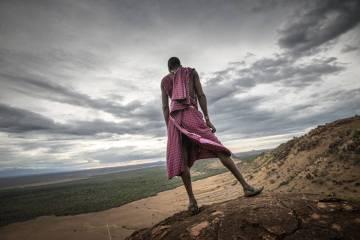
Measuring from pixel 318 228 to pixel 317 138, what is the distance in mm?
10844

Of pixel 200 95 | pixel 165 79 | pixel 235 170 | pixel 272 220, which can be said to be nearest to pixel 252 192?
pixel 235 170

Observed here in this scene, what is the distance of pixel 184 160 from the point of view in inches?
155

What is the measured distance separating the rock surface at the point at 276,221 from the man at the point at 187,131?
0.56m

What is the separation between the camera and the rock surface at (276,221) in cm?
271

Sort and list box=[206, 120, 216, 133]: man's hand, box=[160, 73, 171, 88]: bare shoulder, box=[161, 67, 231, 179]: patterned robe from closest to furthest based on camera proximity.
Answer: box=[161, 67, 231, 179]: patterned robe
box=[206, 120, 216, 133]: man's hand
box=[160, 73, 171, 88]: bare shoulder

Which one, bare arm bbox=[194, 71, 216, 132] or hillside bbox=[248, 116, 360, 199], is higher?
bare arm bbox=[194, 71, 216, 132]

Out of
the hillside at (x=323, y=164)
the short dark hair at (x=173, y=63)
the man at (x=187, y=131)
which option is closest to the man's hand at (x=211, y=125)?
the man at (x=187, y=131)

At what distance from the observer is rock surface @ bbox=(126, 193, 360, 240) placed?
8.87 feet

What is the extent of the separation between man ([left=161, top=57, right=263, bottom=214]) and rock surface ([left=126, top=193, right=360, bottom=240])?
0.56m

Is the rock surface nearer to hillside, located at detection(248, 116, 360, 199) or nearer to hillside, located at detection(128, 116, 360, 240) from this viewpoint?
hillside, located at detection(128, 116, 360, 240)

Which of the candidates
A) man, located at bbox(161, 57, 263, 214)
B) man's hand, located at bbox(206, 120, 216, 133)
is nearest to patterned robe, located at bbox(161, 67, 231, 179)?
man, located at bbox(161, 57, 263, 214)

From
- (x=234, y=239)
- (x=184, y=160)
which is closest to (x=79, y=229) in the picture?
(x=184, y=160)


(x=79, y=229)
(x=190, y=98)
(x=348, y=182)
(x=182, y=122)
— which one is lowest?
(x=79, y=229)

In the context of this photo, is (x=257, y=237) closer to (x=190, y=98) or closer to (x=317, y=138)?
(x=190, y=98)
